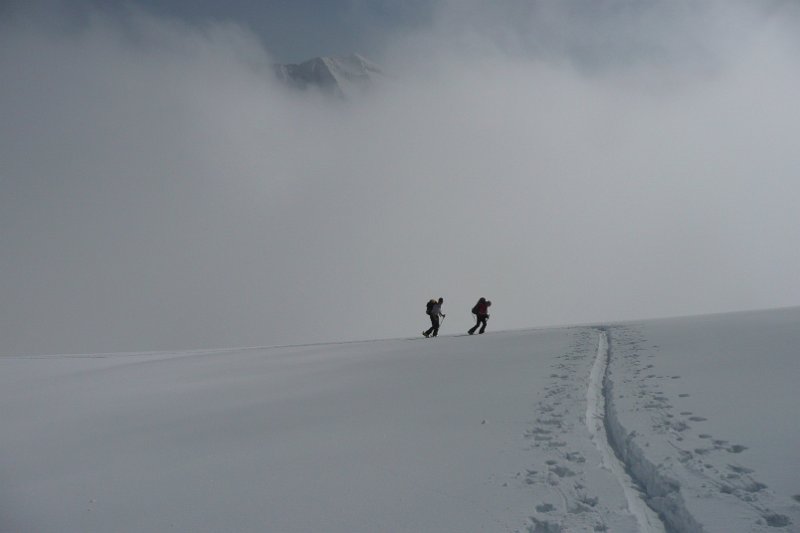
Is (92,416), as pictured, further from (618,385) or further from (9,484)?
(618,385)

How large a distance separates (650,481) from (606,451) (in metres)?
0.72

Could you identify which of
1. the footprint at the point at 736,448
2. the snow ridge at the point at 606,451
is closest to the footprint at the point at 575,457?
the snow ridge at the point at 606,451

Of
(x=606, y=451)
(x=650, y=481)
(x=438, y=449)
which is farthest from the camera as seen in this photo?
(x=438, y=449)

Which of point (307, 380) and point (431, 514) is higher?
point (307, 380)

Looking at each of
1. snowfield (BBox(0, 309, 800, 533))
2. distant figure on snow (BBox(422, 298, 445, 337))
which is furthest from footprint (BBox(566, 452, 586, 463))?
distant figure on snow (BBox(422, 298, 445, 337))

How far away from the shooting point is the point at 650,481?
4.58 meters

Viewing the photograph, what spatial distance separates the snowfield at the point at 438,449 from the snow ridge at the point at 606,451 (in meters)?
0.02

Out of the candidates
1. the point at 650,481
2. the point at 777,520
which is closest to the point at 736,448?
the point at 650,481

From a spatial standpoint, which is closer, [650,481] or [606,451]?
[650,481]

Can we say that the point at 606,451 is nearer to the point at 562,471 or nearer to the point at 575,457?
the point at 575,457

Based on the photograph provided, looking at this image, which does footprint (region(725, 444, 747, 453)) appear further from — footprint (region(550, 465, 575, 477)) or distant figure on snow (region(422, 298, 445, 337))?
distant figure on snow (region(422, 298, 445, 337))

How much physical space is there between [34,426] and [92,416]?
2.55 feet

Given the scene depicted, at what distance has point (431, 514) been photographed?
4.30 metres

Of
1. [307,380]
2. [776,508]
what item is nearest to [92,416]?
[307,380]
